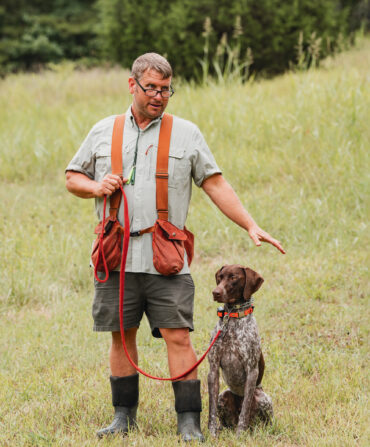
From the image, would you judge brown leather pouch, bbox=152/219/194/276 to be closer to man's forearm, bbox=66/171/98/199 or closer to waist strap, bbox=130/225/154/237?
waist strap, bbox=130/225/154/237

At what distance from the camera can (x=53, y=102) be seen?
1381 cm

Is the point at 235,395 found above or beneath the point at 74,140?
above

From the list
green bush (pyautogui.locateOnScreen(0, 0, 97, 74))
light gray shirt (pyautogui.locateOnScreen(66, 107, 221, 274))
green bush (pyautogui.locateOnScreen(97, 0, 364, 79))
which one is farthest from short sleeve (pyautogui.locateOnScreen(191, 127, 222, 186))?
green bush (pyautogui.locateOnScreen(0, 0, 97, 74))

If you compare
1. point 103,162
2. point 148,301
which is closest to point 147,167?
point 103,162

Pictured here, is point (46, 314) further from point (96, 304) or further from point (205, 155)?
point (205, 155)

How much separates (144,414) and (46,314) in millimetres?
2442

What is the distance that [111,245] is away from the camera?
404 cm

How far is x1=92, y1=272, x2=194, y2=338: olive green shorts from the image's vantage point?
4.07 m

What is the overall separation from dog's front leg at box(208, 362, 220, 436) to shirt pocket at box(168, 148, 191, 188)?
1121 millimetres

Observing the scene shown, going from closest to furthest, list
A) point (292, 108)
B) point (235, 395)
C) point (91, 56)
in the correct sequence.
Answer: point (235, 395), point (292, 108), point (91, 56)

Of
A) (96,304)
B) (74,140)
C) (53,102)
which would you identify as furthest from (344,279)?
(53,102)

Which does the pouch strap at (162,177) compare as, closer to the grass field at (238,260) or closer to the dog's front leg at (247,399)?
the dog's front leg at (247,399)

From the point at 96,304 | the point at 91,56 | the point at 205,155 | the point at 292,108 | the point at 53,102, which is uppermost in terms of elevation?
the point at 205,155

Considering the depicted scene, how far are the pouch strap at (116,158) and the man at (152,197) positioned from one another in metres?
0.04
